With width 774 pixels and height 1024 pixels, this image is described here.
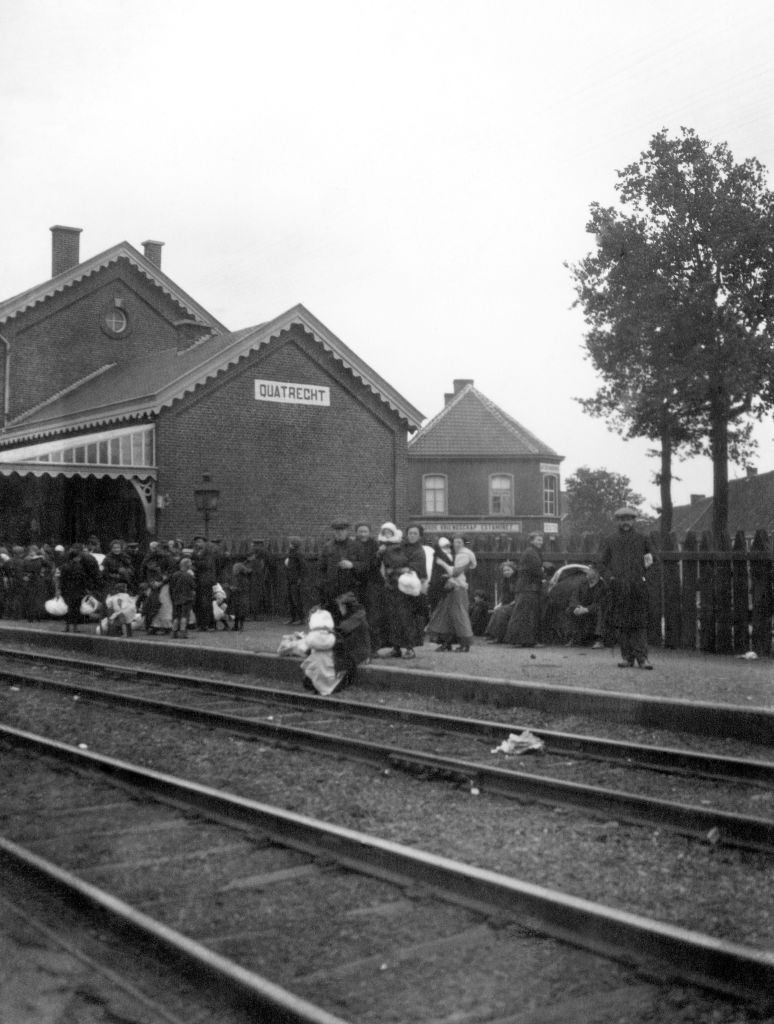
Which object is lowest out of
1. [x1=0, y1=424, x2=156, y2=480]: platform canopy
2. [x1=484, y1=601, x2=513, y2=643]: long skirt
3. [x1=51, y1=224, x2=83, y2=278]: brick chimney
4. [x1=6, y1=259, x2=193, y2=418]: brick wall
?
[x1=484, y1=601, x2=513, y2=643]: long skirt

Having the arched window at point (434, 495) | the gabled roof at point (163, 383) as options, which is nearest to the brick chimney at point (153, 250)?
the gabled roof at point (163, 383)

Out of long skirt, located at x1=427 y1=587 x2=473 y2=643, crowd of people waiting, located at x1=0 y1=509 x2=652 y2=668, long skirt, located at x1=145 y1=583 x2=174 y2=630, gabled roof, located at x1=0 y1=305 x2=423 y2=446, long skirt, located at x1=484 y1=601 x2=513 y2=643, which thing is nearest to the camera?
crowd of people waiting, located at x1=0 y1=509 x2=652 y2=668

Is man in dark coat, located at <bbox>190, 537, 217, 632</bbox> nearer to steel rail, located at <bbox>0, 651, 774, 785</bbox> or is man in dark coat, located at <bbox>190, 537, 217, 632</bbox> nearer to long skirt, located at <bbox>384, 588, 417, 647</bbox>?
long skirt, located at <bbox>384, 588, 417, 647</bbox>

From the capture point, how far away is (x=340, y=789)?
7.64m

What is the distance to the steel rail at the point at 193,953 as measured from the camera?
376 cm

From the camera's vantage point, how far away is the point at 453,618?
16000mm

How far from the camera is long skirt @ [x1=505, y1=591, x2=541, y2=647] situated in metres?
17.3

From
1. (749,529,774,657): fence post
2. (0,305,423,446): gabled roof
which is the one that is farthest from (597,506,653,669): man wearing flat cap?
(0,305,423,446): gabled roof

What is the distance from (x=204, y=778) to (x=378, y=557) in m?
6.54

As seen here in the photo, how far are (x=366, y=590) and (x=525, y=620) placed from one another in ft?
11.6

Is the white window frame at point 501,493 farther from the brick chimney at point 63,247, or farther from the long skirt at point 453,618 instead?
the long skirt at point 453,618

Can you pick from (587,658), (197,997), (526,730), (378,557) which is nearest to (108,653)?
(378,557)

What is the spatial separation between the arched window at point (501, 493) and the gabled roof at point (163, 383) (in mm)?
18613

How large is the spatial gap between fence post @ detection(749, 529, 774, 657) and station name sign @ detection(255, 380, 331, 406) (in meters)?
20.1
